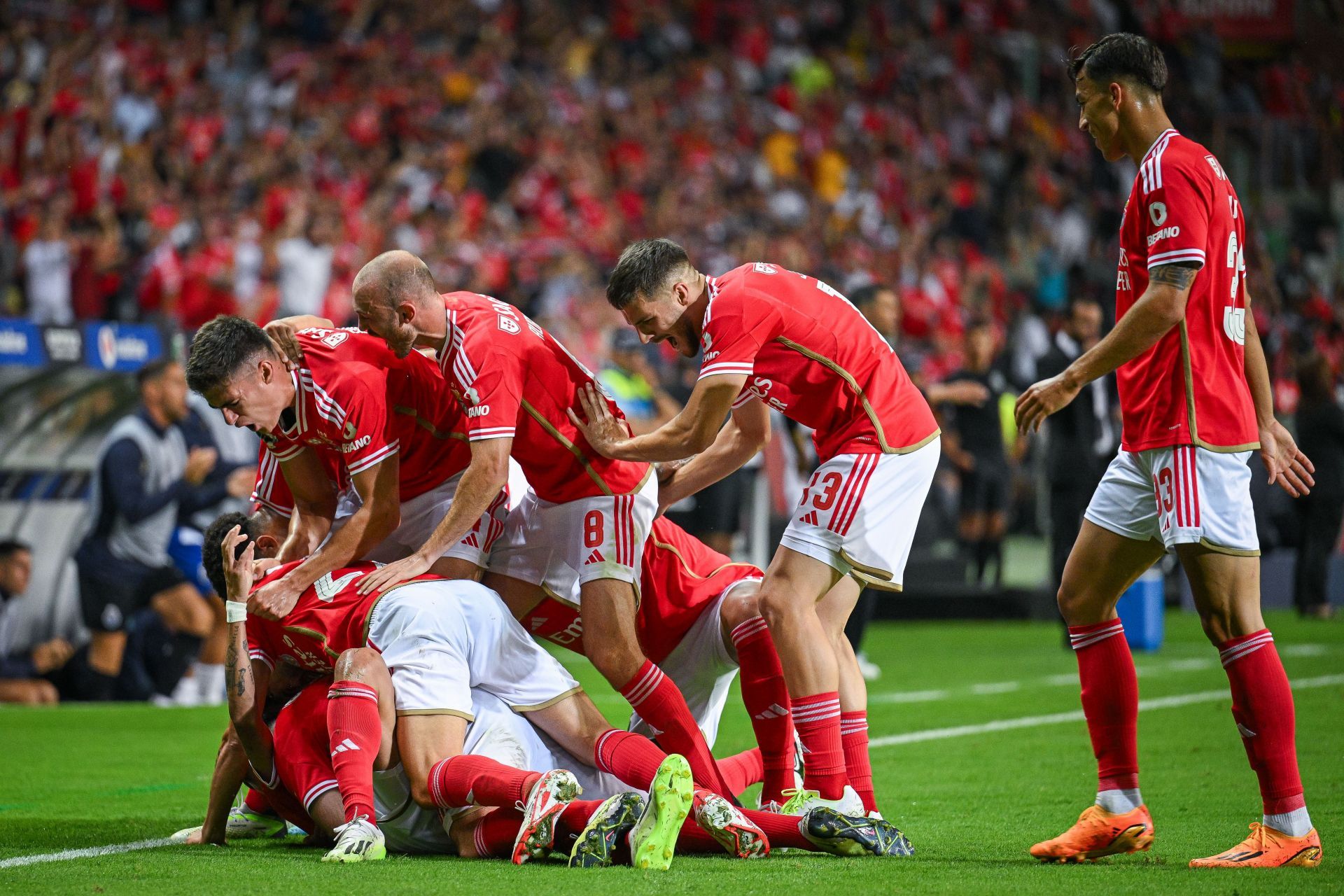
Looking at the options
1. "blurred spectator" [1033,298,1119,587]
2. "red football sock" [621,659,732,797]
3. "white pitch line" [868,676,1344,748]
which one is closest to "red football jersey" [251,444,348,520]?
"red football sock" [621,659,732,797]

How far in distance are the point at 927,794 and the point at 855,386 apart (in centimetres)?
185

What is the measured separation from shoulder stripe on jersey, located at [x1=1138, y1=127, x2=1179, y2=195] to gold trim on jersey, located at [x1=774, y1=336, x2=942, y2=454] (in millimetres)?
1162

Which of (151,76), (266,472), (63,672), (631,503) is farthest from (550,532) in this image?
(151,76)

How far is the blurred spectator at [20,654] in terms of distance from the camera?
9.77 m

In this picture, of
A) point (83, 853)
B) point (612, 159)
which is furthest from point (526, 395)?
point (612, 159)

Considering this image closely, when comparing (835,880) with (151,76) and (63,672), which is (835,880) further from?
(151,76)

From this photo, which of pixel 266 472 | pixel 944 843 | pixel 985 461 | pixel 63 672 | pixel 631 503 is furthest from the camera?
pixel 985 461

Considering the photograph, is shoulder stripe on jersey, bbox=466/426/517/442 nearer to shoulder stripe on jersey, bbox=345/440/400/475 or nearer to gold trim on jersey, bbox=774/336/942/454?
shoulder stripe on jersey, bbox=345/440/400/475

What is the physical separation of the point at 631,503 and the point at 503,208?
47.7 feet

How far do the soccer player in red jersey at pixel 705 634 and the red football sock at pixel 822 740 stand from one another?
1.65ft

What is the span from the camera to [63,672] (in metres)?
Answer: 10.1

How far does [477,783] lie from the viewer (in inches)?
185

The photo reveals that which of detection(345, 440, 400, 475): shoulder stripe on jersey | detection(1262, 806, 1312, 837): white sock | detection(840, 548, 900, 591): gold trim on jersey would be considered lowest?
detection(1262, 806, 1312, 837): white sock

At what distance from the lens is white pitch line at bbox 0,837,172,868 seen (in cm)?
480
